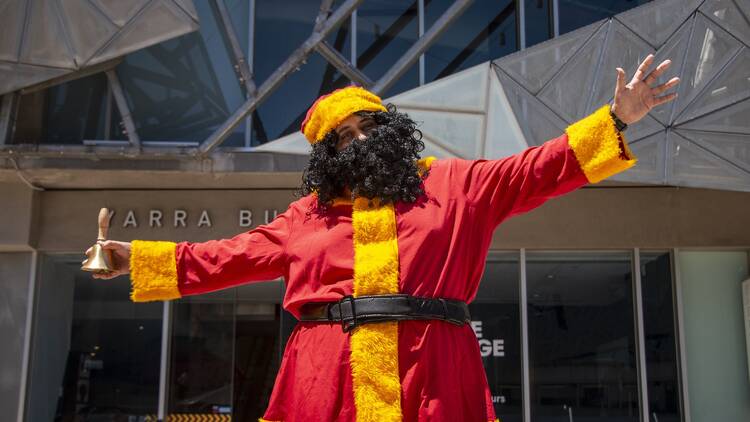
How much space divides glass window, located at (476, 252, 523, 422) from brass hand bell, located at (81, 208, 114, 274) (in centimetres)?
712

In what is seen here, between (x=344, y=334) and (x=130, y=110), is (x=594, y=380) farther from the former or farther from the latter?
(x=344, y=334)

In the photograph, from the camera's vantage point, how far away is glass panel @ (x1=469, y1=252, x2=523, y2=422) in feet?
32.0

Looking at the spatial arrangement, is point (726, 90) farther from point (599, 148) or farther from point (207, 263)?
point (207, 263)

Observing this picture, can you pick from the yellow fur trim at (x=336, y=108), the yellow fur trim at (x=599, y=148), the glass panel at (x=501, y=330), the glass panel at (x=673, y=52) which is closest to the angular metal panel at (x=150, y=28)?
the glass panel at (x=501, y=330)

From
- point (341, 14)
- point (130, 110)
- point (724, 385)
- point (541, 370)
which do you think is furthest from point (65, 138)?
point (724, 385)

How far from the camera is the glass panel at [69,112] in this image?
31.6 ft

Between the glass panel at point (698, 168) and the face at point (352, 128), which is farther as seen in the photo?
the glass panel at point (698, 168)

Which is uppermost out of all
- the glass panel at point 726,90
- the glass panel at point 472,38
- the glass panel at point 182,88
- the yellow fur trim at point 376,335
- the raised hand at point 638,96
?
the glass panel at point 472,38

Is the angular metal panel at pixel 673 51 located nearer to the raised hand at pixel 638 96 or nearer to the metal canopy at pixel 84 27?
the metal canopy at pixel 84 27

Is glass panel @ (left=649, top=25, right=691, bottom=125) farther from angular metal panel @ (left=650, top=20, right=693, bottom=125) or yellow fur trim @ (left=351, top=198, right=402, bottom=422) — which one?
yellow fur trim @ (left=351, top=198, right=402, bottom=422)

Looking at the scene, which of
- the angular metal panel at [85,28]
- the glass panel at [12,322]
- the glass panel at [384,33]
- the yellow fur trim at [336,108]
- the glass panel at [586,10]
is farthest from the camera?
the glass panel at [586,10]

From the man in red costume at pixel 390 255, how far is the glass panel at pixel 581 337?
722 cm

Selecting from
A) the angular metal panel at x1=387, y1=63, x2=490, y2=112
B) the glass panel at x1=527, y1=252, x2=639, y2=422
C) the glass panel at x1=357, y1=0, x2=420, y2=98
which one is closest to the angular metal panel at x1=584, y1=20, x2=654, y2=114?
the angular metal panel at x1=387, y1=63, x2=490, y2=112

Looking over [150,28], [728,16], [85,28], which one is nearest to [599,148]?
[728,16]
